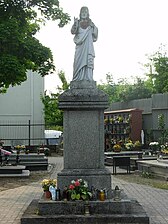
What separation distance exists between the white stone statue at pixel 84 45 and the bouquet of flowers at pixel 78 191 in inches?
102

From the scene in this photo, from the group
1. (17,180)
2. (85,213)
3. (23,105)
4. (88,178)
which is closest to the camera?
(85,213)

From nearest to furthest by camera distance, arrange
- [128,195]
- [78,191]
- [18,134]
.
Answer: [78,191]
[128,195]
[18,134]

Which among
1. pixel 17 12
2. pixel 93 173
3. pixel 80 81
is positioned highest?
pixel 17 12

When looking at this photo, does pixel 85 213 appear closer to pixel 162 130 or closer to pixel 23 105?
pixel 162 130

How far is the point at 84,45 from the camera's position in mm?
10258

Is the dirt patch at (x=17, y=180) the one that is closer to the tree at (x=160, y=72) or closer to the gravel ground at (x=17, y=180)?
the gravel ground at (x=17, y=180)

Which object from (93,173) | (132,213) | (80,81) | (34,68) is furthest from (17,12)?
(132,213)

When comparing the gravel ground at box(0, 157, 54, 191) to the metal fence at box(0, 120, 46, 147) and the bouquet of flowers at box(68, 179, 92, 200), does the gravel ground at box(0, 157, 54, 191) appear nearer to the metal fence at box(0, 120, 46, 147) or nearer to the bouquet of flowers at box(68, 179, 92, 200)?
the bouquet of flowers at box(68, 179, 92, 200)

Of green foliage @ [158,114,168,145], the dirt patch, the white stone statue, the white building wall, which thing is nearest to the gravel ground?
the dirt patch

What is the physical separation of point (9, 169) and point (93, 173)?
9.88m

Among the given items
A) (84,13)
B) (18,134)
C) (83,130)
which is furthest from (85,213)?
(18,134)

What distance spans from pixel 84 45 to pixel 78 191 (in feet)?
11.6

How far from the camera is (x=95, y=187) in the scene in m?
9.38

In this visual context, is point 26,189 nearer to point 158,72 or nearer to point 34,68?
point 34,68
